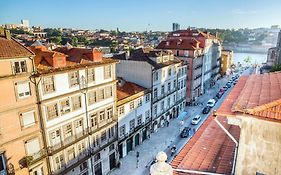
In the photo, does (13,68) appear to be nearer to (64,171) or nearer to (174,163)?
(64,171)

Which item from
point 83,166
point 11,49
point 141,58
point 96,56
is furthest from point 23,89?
point 141,58

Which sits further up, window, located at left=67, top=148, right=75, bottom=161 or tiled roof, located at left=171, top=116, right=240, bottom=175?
tiled roof, located at left=171, top=116, right=240, bottom=175

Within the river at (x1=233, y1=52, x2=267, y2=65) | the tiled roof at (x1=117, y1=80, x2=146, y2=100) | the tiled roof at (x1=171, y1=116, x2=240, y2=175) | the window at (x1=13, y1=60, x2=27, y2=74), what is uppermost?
the window at (x1=13, y1=60, x2=27, y2=74)

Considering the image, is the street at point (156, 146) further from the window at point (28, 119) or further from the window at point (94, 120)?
the window at point (28, 119)

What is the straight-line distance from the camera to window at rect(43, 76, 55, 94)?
67.0 ft

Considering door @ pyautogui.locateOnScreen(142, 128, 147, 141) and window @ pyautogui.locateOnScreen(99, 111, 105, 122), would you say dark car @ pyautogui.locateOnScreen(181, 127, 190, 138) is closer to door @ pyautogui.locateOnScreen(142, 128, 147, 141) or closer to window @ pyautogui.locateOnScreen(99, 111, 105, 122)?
door @ pyautogui.locateOnScreen(142, 128, 147, 141)

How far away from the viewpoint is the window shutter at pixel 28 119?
63.5 feet

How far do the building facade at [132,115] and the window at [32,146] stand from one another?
1146 centimetres

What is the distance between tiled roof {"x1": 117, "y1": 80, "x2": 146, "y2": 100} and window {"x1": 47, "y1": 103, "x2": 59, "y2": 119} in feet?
32.7

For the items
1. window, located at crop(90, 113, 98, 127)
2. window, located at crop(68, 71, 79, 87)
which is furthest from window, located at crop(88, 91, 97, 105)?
window, located at crop(68, 71, 79, 87)

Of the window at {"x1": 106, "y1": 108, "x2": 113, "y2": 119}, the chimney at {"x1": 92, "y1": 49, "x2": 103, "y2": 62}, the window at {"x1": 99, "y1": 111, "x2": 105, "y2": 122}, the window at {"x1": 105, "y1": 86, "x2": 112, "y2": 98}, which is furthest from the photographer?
the window at {"x1": 106, "y1": 108, "x2": 113, "y2": 119}

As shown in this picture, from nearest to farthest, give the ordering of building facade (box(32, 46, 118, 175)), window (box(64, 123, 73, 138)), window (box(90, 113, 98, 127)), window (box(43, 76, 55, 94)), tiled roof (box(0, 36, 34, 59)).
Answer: tiled roof (box(0, 36, 34, 59))
window (box(43, 76, 55, 94))
building facade (box(32, 46, 118, 175))
window (box(64, 123, 73, 138))
window (box(90, 113, 98, 127))

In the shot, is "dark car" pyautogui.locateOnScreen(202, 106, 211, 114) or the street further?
"dark car" pyautogui.locateOnScreen(202, 106, 211, 114)

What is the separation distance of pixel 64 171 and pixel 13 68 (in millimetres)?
11748
